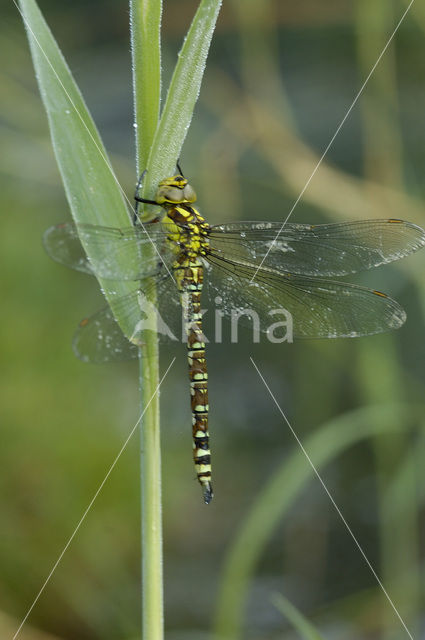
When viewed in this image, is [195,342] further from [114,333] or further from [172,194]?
[172,194]

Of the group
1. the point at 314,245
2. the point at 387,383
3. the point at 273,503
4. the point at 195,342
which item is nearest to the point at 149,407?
the point at 195,342

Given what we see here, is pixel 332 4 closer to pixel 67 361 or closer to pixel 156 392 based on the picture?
pixel 67 361

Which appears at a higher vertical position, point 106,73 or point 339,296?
point 106,73

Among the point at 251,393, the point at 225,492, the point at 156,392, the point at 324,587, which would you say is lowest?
the point at 324,587

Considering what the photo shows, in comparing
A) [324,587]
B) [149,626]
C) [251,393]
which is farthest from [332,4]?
[149,626]

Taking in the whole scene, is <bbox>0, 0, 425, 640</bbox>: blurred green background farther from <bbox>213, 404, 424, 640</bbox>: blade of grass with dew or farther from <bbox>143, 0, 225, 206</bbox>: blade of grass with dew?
<bbox>143, 0, 225, 206</bbox>: blade of grass with dew

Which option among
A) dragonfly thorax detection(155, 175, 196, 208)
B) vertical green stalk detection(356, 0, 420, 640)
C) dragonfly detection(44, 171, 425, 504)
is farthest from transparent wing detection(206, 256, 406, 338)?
vertical green stalk detection(356, 0, 420, 640)
